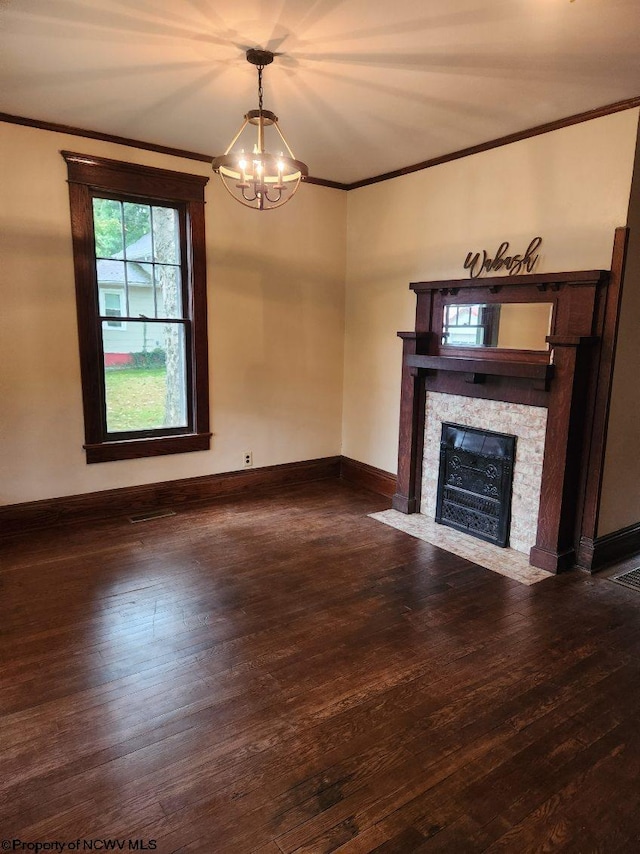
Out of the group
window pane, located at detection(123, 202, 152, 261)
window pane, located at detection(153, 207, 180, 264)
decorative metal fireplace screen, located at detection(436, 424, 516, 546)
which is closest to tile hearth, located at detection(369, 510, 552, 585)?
decorative metal fireplace screen, located at detection(436, 424, 516, 546)

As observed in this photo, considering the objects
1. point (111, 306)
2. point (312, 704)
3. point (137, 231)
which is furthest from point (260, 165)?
point (312, 704)

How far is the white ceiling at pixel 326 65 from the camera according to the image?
7.34 feet

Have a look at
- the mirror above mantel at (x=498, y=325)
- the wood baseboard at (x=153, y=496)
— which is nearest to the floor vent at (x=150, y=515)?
the wood baseboard at (x=153, y=496)

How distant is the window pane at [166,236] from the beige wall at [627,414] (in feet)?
10.6

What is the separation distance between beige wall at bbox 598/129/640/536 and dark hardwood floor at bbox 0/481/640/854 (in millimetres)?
572

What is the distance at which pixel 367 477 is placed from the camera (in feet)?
16.7

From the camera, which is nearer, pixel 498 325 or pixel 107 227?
pixel 498 325

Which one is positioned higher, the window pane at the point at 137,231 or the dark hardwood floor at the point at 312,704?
the window pane at the point at 137,231

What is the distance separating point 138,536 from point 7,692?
1.69 meters

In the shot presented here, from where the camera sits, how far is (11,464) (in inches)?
149

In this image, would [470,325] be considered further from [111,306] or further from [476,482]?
[111,306]

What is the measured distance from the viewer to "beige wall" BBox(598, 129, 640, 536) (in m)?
3.12

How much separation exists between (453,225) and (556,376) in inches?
60.5

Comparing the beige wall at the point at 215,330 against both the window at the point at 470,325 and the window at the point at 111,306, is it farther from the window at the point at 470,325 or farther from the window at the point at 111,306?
the window at the point at 470,325
